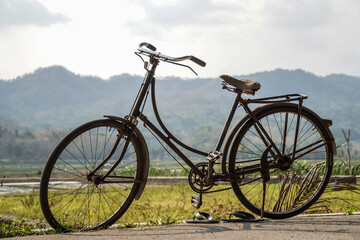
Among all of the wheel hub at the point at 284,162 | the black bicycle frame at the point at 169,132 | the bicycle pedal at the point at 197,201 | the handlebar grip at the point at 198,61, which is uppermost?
the handlebar grip at the point at 198,61

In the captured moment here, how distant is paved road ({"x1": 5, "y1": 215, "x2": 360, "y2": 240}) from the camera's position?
12.0ft

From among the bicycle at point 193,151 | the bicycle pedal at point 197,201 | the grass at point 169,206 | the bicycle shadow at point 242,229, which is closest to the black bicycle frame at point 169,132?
the bicycle at point 193,151

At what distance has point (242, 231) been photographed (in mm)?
3852

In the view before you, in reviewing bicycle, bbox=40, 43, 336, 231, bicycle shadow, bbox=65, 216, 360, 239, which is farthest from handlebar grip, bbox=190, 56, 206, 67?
bicycle shadow, bbox=65, 216, 360, 239

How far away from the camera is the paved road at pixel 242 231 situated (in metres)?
3.67

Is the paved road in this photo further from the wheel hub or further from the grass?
the wheel hub

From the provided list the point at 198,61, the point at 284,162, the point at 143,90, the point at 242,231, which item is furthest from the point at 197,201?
the point at 198,61

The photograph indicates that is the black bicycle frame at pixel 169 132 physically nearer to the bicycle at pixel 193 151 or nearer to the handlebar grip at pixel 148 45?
the bicycle at pixel 193 151

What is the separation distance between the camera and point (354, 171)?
437 inches

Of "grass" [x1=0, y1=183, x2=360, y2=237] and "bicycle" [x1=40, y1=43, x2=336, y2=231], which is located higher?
"bicycle" [x1=40, y1=43, x2=336, y2=231]

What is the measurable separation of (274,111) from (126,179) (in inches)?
58.8

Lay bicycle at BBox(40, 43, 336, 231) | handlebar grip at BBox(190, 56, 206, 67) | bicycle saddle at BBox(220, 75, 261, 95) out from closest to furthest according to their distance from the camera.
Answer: bicycle at BBox(40, 43, 336, 231), handlebar grip at BBox(190, 56, 206, 67), bicycle saddle at BBox(220, 75, 261, 95)

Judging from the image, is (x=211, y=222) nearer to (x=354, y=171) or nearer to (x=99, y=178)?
(x=99, y=178)

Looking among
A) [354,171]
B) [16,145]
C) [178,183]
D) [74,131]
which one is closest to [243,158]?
[74,131]
